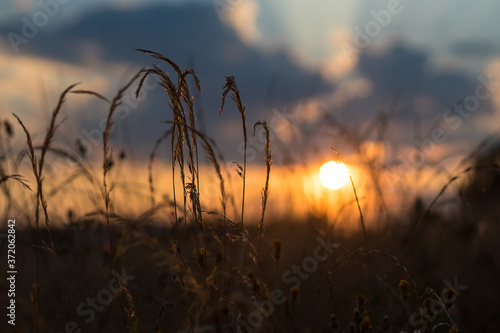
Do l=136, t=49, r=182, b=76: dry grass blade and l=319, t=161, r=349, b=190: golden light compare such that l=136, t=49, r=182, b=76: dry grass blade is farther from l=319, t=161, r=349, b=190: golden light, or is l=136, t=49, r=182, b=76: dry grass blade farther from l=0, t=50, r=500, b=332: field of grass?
l=319, t=161, r=349, b=190: golden light

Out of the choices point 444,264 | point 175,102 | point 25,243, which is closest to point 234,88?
point 175,102

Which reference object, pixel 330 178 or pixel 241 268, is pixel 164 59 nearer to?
pixel 241 268

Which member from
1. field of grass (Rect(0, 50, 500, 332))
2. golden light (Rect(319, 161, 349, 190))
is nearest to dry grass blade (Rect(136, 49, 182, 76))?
field of grass (Rect(0, 50, 500, 332))

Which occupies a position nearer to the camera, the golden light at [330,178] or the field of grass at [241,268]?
the field of grass at [241,268]

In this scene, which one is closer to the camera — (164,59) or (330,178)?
(164,59)

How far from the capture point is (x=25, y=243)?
3014 millimetres

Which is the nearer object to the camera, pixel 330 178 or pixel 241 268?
pixel 241 268

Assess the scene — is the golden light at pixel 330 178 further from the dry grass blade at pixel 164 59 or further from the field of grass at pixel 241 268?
the dry grass blade at pixel 164 59

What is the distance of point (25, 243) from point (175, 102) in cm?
222

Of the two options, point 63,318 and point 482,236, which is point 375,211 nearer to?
point 482,236

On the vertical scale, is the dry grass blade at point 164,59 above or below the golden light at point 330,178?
above

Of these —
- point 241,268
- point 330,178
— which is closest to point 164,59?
point 241,268

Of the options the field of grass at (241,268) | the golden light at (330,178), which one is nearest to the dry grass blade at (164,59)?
the field of grass at (241,268)

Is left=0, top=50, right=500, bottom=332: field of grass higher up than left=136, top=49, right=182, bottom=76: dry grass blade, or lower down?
lower down
